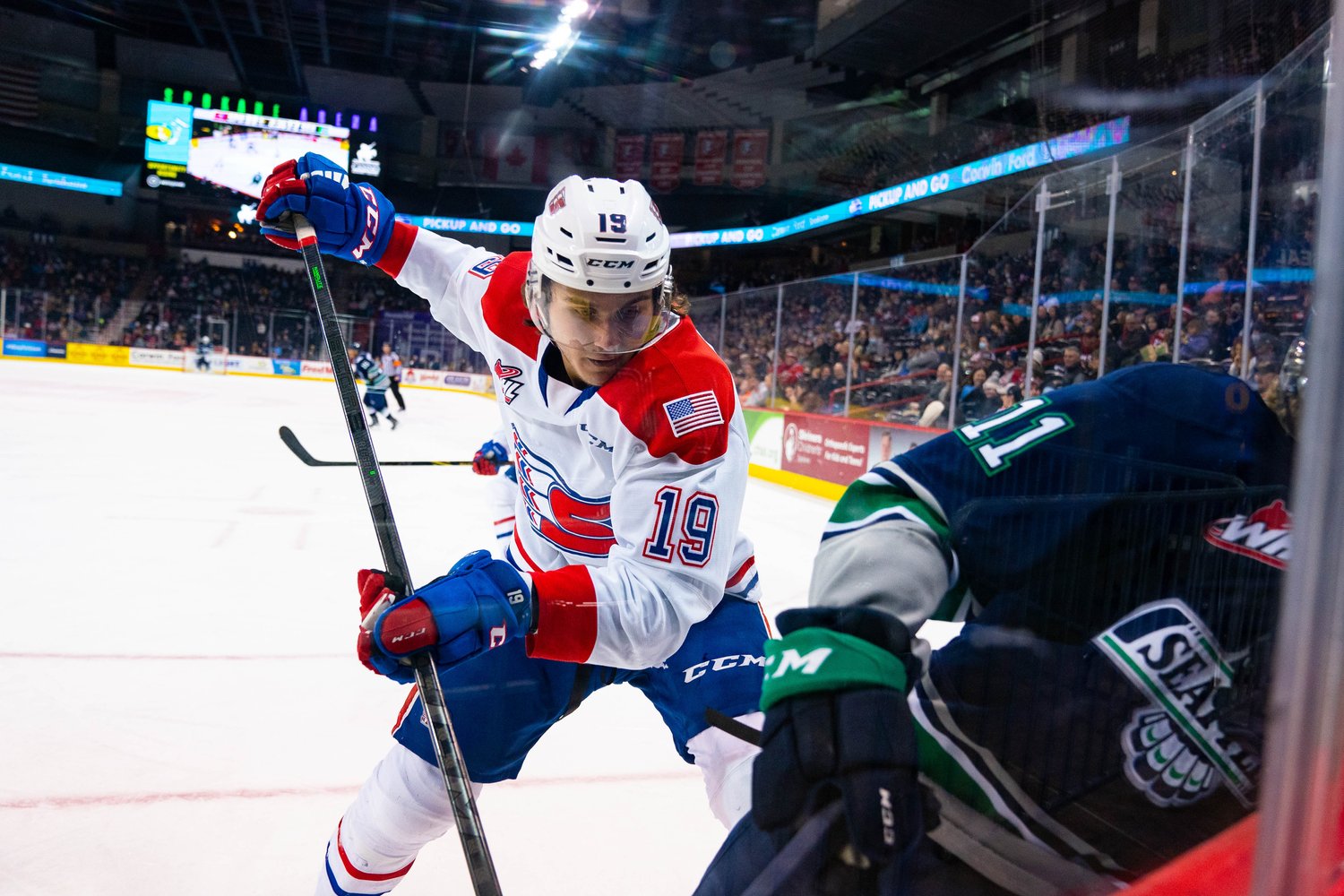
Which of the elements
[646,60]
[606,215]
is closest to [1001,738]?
[606,215]

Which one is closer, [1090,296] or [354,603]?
[1090,296]

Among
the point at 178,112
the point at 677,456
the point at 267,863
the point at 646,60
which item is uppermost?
the point at 178,112

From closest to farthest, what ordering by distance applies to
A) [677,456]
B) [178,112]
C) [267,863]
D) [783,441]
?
[677,456] < [267,863] < [783,441] < [178,112]

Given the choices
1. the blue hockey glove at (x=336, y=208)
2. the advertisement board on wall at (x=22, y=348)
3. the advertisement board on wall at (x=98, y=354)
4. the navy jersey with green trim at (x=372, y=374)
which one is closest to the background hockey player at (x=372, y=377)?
the navy jersey with green trim at (x=372, y=374)

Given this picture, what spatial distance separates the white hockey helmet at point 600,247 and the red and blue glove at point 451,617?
39 cm

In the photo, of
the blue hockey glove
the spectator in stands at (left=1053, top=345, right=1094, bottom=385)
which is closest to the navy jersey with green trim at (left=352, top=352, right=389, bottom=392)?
the blue hockey glove

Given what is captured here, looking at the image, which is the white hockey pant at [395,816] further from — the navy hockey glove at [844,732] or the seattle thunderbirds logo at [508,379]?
the navy hockey glove at [844,732]

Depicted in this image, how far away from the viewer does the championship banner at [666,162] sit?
2.32 metres

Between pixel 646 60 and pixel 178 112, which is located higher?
pixel 178 112

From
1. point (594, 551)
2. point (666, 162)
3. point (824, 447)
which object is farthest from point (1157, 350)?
point (824, 447)

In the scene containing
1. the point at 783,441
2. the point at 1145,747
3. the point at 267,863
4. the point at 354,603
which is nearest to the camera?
the point at 1145,747

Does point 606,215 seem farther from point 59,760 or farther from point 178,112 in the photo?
point 178,112

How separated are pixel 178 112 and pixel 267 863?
9390mm

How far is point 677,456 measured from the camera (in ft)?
3.96
